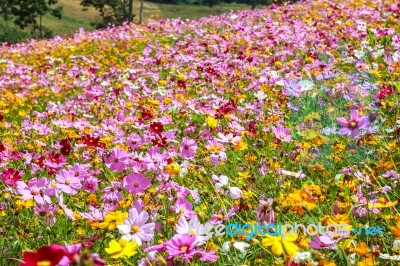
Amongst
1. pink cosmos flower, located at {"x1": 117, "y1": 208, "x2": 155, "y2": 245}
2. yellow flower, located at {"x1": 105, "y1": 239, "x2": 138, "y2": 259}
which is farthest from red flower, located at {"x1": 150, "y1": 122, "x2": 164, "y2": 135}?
yellow flower, located at {"x1": 105, "y1": 239, "x2": 138, "y2": 259}

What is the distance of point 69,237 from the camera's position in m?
2.70

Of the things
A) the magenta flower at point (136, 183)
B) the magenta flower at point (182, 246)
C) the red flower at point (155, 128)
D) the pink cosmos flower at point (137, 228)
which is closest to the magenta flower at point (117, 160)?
the magenta flower at point (136, 183)

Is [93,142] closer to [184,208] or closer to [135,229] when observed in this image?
[184,208]

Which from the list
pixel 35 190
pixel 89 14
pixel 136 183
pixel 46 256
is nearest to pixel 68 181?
pixel 35 190

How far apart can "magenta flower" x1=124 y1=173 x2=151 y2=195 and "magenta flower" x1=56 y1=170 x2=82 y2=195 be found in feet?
1.44

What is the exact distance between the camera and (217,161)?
9.43 ft

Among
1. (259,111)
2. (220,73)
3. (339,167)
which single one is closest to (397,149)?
(339,167)

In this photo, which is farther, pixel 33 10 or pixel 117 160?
pixel 33 10

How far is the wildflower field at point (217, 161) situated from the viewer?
1760 millimetres

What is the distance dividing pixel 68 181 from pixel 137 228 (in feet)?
3.64

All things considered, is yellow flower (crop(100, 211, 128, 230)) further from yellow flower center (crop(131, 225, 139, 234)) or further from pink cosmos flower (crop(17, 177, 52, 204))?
pink cosmos flower (crop(17, 177, 52, 204))

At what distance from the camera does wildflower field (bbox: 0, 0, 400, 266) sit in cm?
176

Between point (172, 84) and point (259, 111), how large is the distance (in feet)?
7.49

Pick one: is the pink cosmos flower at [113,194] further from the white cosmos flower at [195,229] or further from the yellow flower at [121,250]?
the yellow flower at [121,250]
